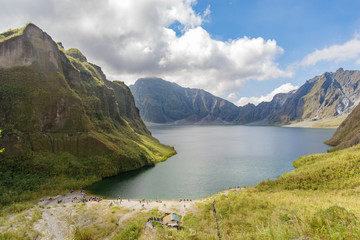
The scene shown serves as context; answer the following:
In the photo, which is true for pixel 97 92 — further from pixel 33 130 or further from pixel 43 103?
pixel 33 130

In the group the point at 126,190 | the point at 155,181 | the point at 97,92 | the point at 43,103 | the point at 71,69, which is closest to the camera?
the point at 126,190

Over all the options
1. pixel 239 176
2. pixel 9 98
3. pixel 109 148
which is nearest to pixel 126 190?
pixel 109 148

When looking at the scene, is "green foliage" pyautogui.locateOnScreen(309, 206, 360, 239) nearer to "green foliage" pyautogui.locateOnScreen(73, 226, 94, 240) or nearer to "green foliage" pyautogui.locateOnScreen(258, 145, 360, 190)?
"green foliage" pyautogui.locateOnScreen(73, 226, 94, 240)

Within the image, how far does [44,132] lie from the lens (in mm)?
72750

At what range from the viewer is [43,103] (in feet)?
249

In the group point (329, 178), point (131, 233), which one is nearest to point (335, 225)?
point (131, 233)

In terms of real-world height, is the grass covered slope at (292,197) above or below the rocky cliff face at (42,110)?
below

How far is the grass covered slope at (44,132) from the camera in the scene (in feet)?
194

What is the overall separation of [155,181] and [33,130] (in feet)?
174

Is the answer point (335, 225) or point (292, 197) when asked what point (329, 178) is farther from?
point (335, 225)

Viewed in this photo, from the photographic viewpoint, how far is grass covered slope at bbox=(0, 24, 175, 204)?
59.2 metres

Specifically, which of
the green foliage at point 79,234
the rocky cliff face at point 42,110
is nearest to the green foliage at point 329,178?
the green foliage at point 79,234

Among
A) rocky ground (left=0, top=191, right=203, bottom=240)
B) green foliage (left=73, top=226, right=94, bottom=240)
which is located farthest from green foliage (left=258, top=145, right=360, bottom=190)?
green foliage (left=73, top=226, right=94, bottom=240)

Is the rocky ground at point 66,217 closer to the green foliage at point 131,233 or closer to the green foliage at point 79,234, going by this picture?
the green foliage at point 79,234
